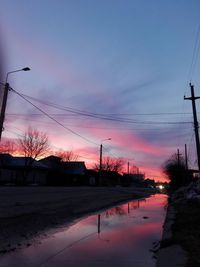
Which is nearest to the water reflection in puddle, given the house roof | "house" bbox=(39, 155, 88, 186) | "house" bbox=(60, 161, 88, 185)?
"house" bbox=(39, 155, 88, 186)

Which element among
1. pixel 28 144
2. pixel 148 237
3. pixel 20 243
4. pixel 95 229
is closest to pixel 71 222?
pixel 95 229

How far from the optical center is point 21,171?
8019cm

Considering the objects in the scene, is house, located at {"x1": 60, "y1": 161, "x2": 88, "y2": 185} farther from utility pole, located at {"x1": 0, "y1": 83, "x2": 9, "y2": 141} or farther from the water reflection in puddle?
the water reflection in puddle

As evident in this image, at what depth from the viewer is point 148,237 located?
12.7 metres

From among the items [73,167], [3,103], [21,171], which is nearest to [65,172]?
[73,167]

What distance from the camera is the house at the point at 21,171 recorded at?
74.4 m

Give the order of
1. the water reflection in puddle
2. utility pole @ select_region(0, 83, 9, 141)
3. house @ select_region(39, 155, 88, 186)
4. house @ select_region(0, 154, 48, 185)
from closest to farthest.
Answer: the water reflection in puddle
utility pole @ select_region(0, 83, 9, 141)
house @ select_region(0, 154, 48, 185)
house @ select_region(39, 155, 88, 186)

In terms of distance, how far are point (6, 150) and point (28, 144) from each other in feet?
40.0

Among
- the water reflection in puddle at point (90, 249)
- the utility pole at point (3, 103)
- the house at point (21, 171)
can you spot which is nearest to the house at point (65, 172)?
the house at point (21, 171)

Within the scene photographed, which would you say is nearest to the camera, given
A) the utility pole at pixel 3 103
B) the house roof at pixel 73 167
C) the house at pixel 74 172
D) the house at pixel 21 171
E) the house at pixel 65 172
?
the utility pole at pixel 3 103

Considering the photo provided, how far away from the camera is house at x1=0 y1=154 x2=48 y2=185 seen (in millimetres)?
74375

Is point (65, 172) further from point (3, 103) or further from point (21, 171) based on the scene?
point (3, 103)

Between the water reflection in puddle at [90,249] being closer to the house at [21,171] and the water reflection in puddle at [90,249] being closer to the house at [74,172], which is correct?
the house at [21,171]

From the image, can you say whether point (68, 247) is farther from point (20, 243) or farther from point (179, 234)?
point (179, 234)
